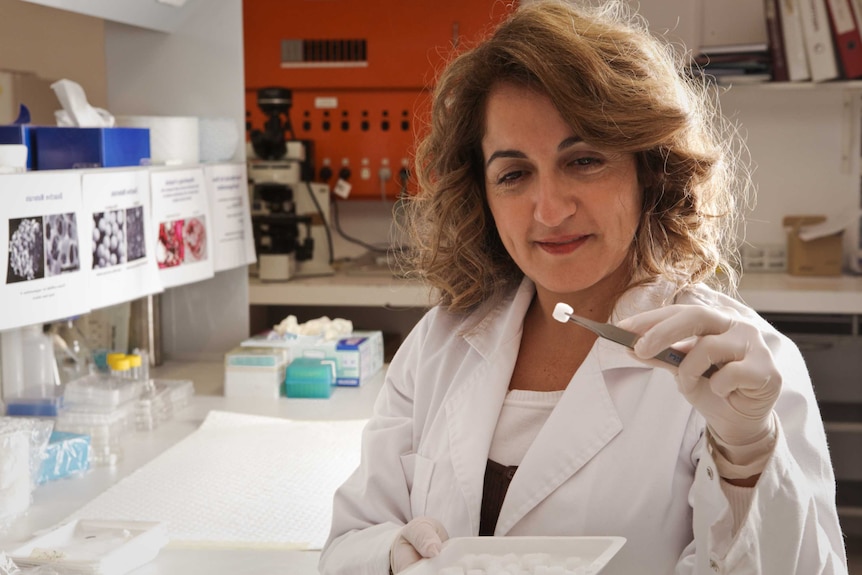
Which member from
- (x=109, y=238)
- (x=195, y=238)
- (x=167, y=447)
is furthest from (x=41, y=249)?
(x=195, y=238)

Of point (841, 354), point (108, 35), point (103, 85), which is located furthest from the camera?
point (841, 354)

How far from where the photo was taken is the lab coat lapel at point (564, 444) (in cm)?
132

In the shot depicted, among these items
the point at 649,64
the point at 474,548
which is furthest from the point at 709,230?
the point at 474,548

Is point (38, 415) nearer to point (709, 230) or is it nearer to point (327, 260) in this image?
point (709, 230)

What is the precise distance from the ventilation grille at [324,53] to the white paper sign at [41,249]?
2.11m

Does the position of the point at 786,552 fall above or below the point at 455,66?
below

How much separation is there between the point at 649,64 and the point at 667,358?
0.54m

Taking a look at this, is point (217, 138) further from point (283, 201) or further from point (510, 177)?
point (510, 177)

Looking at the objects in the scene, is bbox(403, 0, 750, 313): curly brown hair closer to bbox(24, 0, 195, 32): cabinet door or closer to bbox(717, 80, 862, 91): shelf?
bbox(24, 0, 195, 32): cabinet door

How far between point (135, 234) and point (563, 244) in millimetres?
1437

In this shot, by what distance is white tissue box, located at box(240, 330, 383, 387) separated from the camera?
9.06 feet

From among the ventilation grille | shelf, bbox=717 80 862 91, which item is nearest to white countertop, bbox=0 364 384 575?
the ventilation grille

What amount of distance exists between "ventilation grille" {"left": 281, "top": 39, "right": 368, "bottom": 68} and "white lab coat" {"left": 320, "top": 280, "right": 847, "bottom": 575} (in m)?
2.71

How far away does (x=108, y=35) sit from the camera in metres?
3.10
